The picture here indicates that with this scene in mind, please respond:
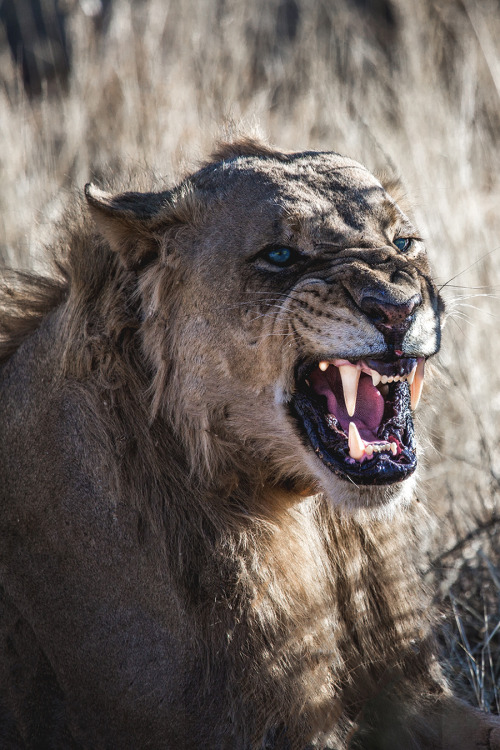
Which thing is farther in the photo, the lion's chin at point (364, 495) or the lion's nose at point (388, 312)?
the lion's chin at point (364, 495)

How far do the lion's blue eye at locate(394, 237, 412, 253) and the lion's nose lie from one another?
0.48m

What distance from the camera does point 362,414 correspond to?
8.46 ft

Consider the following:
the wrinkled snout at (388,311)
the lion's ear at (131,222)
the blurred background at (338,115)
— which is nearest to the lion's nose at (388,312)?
the wrinkled snout at (388,311)

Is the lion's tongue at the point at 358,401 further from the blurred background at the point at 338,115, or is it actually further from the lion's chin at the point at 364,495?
the blurred background at the point at 338,115

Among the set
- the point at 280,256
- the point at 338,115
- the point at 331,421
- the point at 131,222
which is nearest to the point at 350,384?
the point at 331,421

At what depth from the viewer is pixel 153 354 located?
2.60 meters

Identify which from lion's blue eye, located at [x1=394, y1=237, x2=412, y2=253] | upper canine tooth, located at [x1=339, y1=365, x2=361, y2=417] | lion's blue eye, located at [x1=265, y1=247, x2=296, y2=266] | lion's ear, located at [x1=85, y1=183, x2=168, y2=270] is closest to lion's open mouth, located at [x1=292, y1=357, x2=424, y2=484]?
upper canine tooth, located at [x1=339, y1=365, x2=361, y2=417]

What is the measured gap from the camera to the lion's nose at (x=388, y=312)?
226cm

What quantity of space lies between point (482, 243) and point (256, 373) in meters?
3.93

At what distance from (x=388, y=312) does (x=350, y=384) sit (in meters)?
0.27

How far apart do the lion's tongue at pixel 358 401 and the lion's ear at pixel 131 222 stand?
0.62 meters

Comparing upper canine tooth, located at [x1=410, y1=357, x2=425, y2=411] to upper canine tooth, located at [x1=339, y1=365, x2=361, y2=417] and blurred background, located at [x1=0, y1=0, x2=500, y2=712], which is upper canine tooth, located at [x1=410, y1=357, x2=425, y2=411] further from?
blurred background, located at [x1=0, y1=0, x2=500, y2=712]

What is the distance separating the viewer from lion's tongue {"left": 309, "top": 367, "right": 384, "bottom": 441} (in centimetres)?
251

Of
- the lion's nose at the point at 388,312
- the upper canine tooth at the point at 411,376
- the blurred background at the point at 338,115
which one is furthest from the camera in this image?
the blurred background at the point at 338,115
